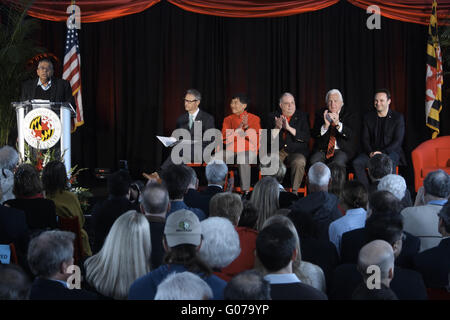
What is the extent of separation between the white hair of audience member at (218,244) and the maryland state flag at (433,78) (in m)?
5.51

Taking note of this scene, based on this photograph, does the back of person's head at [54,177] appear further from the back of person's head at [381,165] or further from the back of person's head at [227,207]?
the back of person's head at [381,165]

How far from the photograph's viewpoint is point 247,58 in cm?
800

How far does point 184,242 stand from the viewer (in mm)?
2193

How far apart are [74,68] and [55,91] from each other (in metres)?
0.59

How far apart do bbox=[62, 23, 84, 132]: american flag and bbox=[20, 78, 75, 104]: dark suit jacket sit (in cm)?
36

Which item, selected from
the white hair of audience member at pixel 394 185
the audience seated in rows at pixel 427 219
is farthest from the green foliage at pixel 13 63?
the audience seated in rows at pixel 427 219

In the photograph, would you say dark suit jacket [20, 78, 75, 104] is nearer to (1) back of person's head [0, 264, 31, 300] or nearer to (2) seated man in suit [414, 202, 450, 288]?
(2) seated man in suit [414, 202, 450, 288]

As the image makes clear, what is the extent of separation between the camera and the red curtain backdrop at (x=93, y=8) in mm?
7355

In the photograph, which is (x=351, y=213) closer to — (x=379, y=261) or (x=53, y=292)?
(x=379, y=261)

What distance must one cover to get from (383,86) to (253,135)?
7.46ft

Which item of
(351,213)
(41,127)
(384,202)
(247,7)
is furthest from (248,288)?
(247,7)

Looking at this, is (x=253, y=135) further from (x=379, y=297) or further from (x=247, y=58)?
(x=379, y=297)

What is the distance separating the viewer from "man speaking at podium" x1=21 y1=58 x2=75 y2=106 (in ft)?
22.1

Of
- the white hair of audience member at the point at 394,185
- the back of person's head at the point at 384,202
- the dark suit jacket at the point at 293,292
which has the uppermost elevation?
the white hair of audience member at the point at 394,185
